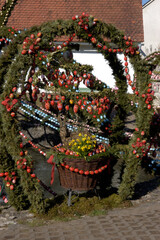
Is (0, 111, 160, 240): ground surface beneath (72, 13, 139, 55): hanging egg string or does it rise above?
beneath

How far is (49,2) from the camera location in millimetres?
19719

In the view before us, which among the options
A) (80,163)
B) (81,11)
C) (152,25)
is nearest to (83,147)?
(80,163)

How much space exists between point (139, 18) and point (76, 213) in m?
17.3

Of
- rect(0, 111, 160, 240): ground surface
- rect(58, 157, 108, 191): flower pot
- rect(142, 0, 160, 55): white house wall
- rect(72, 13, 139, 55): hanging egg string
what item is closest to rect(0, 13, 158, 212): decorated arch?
rect(72, 13, 139, 55): hanging egg string

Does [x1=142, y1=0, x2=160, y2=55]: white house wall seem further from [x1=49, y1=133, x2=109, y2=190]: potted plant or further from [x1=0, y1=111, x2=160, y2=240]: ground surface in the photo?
[x1=0, y1=111, x2=160, y2=240]: ground surface

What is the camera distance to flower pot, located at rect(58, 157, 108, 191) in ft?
15.8

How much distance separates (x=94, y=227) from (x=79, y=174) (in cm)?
90

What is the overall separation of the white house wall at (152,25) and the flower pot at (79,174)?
60.0 ft

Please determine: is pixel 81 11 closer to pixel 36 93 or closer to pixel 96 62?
pixel 96 62

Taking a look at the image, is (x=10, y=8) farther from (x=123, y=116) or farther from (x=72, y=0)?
(x=72, y=0)

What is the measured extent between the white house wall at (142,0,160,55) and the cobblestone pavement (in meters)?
18.7

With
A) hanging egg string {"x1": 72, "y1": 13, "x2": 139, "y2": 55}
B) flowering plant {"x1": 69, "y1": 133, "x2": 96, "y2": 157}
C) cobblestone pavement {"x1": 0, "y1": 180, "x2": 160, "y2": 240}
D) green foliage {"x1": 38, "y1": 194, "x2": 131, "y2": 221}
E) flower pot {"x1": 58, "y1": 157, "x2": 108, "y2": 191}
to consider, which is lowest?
cobblestone pavement {"x1": 0, "y1": 180, "x2": 160, "y2": 240}

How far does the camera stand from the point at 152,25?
22.8 m

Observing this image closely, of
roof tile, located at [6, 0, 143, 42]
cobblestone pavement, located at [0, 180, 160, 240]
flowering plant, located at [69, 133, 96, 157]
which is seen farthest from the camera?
roof tile, located at [6, 0, 143, 42]
